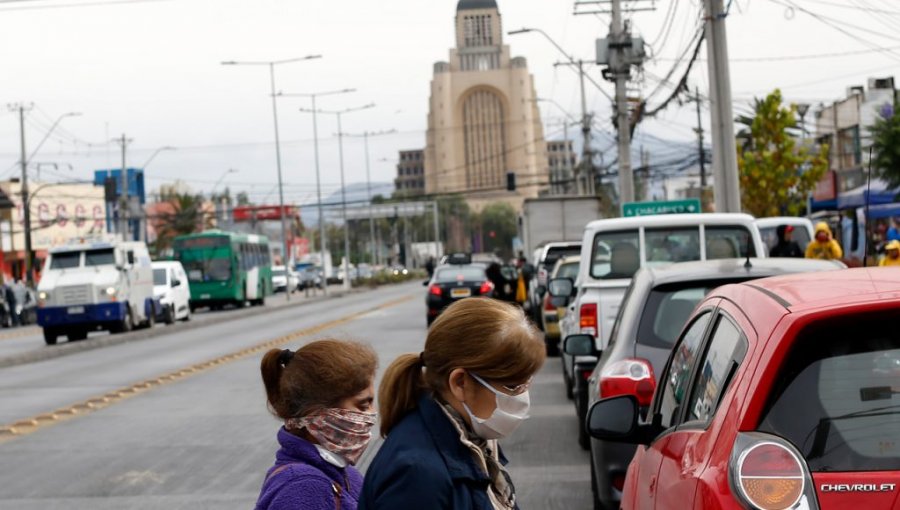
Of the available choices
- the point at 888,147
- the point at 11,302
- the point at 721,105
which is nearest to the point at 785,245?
the point at 721,105

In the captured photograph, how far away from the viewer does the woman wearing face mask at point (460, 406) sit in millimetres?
3117

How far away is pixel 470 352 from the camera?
129 inches

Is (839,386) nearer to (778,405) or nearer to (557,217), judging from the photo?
(778,405)

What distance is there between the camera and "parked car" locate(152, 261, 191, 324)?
146 feet

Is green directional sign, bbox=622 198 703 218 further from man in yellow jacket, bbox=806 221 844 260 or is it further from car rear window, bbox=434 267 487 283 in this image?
man in yellow jacket, bbox=806 221 844 260

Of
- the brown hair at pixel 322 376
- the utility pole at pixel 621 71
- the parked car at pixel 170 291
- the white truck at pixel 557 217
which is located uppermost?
the utility pole at pixel 621 71

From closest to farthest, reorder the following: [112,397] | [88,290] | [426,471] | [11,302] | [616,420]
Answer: [426,471]
[616,420]
[112,397]
[88,290]
[11,302]

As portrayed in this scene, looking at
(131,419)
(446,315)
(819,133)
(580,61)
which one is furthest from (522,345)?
(819,133)

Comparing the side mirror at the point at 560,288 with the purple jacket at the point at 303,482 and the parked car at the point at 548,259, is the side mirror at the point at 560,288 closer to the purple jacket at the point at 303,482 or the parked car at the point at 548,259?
the purple jacket at the point at 303,482

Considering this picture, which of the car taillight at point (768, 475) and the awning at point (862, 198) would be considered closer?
the car taillight at point (768, 475)

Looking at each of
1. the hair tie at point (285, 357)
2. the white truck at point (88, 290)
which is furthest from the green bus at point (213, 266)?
the hair tie at point (285, 357)

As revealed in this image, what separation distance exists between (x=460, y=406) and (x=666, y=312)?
5297 mm

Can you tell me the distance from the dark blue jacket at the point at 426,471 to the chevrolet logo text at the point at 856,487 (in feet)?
2.60

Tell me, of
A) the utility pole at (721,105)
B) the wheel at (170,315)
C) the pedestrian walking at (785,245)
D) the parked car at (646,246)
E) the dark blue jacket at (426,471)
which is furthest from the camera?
the wheel at (170,315)
